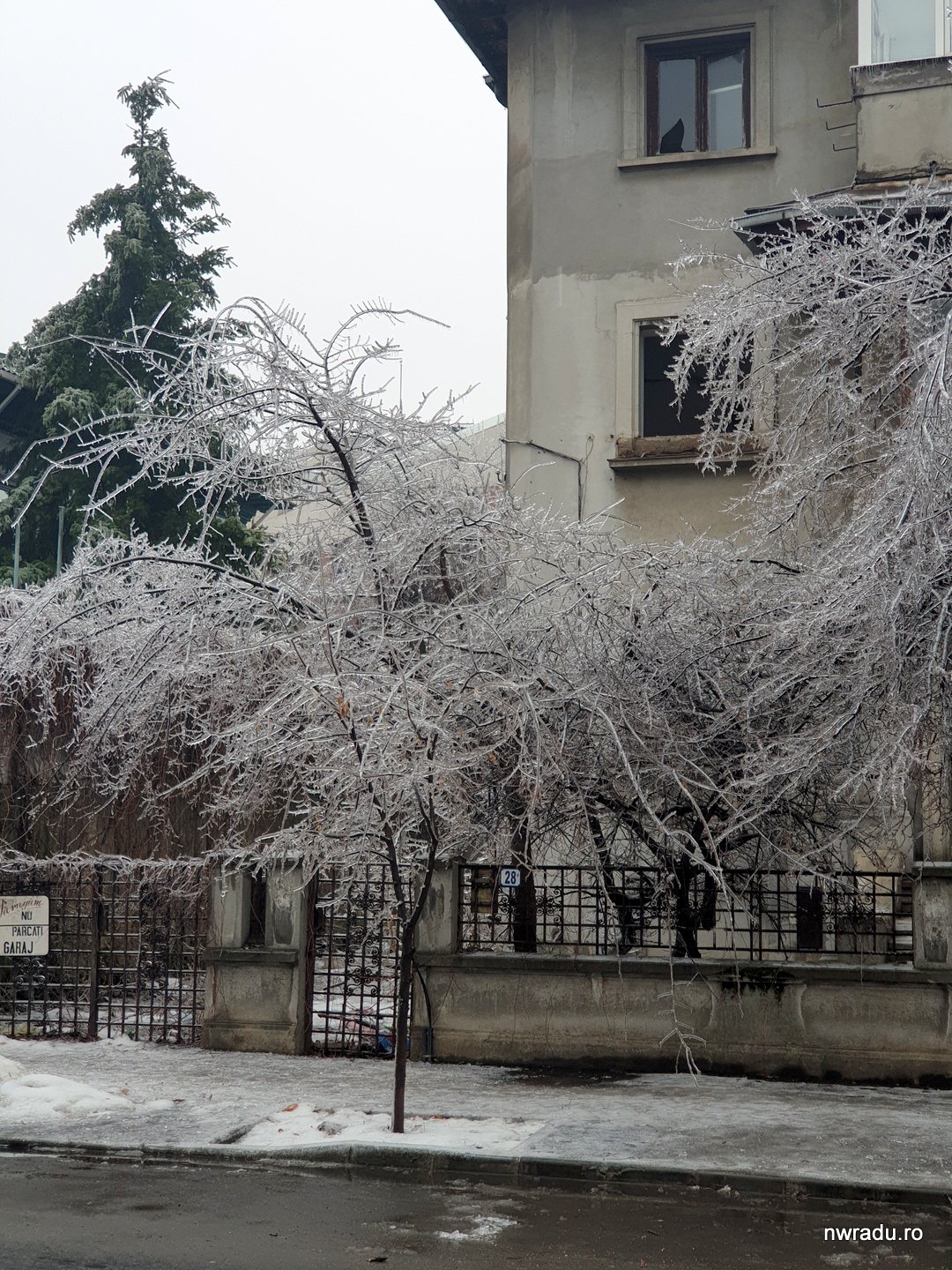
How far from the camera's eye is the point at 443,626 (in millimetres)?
11555

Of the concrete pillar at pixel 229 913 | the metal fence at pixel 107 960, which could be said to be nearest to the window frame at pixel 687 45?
the concrete pillar at pixel 229 913

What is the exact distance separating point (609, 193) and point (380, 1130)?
13078mm

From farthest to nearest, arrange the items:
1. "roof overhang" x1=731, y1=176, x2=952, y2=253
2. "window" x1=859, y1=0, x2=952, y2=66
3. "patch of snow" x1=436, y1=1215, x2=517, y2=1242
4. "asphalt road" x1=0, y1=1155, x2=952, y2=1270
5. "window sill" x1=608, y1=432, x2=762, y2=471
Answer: "window sill" x1=608, y1=432, x2=762, y2=471, "window" x1=859, y1=0, x2=952, y2=66, "roof overhang" x1=731, y1=176, x2=952, y2=253, "patch of snow" x1=436, y1=1215, x2=517, y2=1242, "asphalt road" x1=0, y1=1155, x2=952, y2=1270

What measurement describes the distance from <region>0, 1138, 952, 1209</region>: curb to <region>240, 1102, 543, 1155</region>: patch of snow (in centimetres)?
12

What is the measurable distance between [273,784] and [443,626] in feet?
10.5

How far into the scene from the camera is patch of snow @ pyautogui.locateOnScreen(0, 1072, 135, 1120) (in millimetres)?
10281

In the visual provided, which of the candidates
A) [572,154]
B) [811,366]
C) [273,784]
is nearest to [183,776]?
[273,784]

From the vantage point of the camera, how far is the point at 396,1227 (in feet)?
24.5

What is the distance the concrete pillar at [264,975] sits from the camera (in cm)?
1318

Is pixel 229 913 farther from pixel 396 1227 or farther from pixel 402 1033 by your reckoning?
pixel 396 1227

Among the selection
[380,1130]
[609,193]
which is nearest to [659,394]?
[609,193]

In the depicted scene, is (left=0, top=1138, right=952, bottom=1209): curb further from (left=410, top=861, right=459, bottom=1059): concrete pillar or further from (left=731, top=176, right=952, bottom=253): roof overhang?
(left=731, top=176, right=952, bottom=253): roof overhang

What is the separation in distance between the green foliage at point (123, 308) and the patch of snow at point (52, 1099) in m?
20.5

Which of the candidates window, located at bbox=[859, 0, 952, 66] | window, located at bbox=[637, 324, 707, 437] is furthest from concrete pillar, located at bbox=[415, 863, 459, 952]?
window, located at bbox=[859, 0, 952, 66]
